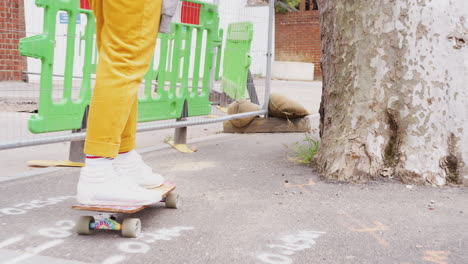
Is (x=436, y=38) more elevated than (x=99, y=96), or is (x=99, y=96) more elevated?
(x=436, y=38)

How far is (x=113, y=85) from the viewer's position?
2527mm

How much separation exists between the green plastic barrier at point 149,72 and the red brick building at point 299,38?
61.5ft

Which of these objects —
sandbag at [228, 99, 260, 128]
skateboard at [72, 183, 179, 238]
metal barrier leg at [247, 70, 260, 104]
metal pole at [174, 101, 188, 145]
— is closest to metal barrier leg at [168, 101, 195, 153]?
metal pole at [174, 101, 188, 145]

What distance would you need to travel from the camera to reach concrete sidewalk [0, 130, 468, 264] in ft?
7.94

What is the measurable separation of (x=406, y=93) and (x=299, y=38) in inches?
842

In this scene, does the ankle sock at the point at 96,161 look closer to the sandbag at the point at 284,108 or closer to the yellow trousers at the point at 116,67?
the yellow trousers at the point at 116,67

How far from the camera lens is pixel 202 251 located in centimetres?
246

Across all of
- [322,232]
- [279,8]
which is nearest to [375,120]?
[322,232]

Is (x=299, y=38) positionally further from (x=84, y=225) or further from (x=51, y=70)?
(x=84, y=225)

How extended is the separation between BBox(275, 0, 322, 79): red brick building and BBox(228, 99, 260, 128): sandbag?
1759 cm

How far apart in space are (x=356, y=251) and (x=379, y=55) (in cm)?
171

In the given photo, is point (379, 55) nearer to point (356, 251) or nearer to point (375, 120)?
point (375, 120)

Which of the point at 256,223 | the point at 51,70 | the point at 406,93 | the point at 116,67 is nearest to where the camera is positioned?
the point at 116,67

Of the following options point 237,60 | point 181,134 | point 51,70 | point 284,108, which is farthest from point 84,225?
point 237,60
